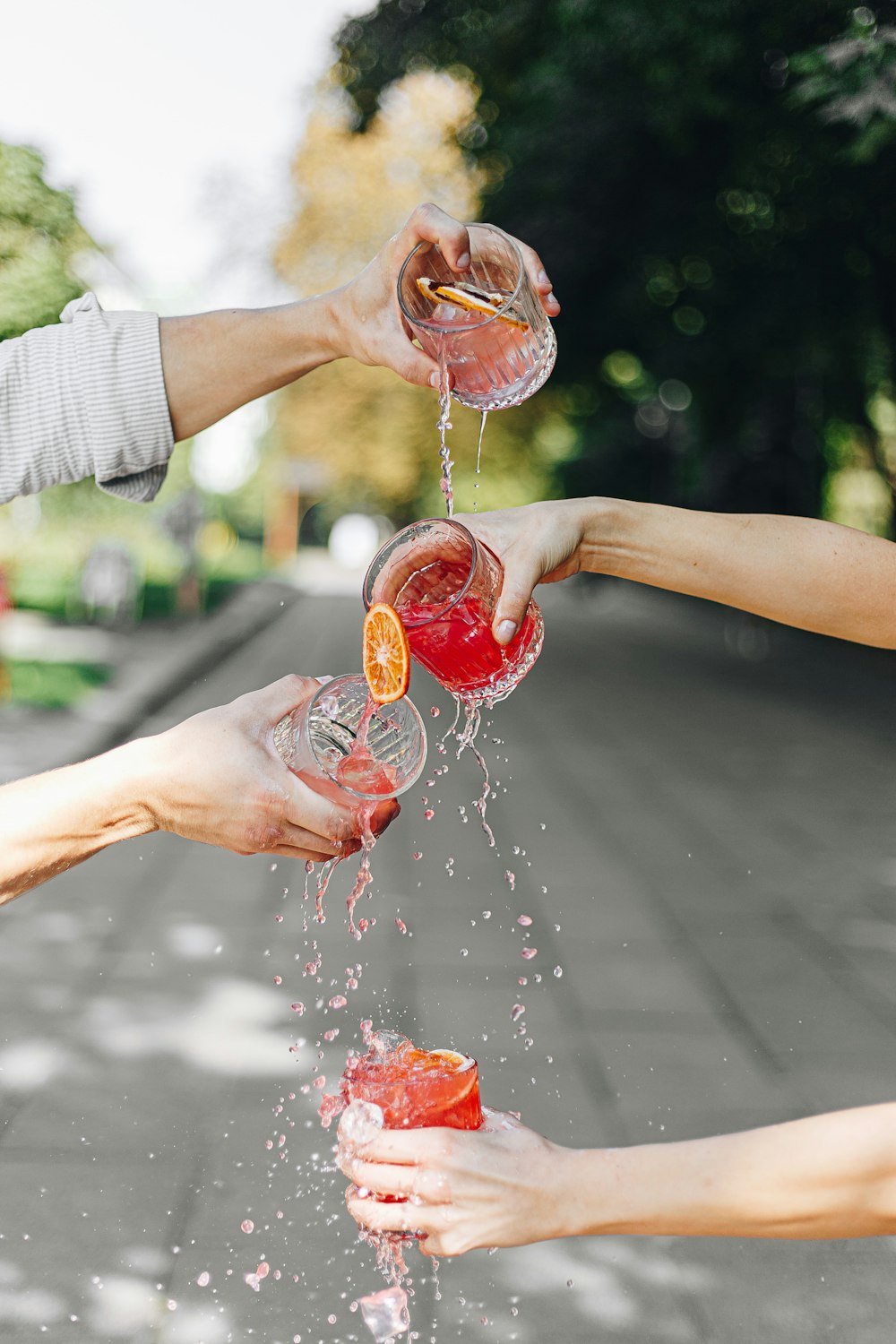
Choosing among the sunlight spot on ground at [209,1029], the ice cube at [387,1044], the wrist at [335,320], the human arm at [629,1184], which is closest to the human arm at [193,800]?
the ice cube at [387,1044]

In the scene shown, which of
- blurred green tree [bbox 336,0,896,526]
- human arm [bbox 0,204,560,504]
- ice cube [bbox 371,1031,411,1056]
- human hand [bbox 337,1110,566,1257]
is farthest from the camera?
blurred green tree [bbox 336,0,896,526]

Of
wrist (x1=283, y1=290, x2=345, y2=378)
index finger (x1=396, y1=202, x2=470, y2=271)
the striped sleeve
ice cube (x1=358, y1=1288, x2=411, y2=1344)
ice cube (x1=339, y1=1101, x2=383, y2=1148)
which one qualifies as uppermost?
index finger (x1=396, y1=202, x2=470, y2=271)

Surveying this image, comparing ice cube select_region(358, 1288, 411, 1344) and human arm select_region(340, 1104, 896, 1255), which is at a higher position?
human arm select_region(340, 1104, 896, 1255)

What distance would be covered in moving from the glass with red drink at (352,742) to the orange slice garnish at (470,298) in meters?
0.77

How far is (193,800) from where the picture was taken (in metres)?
2.04

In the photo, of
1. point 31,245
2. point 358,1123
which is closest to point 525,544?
point 358,1123

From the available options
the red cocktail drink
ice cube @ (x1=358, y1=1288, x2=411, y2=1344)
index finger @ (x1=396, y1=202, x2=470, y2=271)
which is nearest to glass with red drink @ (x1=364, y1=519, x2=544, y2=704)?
index finger @ (x1=396, y1=202, x2=470, y2=271)

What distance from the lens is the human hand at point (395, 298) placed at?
2.34 metres

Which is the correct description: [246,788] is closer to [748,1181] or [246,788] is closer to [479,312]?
[748,1181]

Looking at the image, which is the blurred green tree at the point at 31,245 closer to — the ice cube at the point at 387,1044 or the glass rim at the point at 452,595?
the glass rim at the point at 452,595

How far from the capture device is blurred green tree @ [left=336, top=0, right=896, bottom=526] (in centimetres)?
909

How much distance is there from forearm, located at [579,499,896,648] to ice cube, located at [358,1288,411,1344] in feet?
4.30

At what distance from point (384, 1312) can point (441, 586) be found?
1.25 m

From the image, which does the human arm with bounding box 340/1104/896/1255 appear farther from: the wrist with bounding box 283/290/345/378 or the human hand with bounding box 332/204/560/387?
the wrist with bounding box 283/290/345/378
